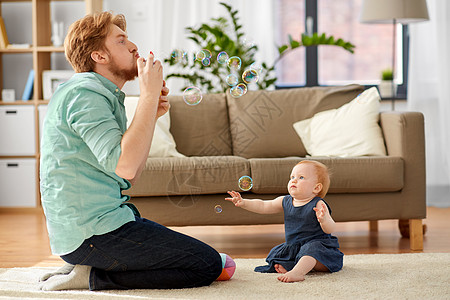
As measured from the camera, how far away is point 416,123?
2871mm

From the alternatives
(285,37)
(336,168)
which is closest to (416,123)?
(336,168)

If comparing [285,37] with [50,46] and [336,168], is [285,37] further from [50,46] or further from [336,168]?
[336,168]

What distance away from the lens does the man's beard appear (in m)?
1.92

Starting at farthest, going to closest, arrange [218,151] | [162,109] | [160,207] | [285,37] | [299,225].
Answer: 1. [285,37]
2. [218,151]
3. [160,207]
4. [299,225]
5. [162,109]

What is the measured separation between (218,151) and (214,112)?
24cm

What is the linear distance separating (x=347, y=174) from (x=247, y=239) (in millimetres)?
696

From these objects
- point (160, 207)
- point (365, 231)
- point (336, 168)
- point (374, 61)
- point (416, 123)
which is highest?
point (374, 61)

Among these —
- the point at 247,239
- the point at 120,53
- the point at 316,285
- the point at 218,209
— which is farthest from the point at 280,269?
the point at 120,53

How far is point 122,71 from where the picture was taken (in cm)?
193

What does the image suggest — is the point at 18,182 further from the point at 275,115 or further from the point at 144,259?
the point at 144,259

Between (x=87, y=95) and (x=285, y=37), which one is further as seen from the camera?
(x=285, y=37)

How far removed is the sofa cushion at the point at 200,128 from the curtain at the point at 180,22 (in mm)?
1189

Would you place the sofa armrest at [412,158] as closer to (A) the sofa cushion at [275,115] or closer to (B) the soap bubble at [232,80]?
(A) the sofa cushion at [275,115]

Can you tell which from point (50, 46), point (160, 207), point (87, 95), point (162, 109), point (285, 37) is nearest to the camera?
point (87, 95)
